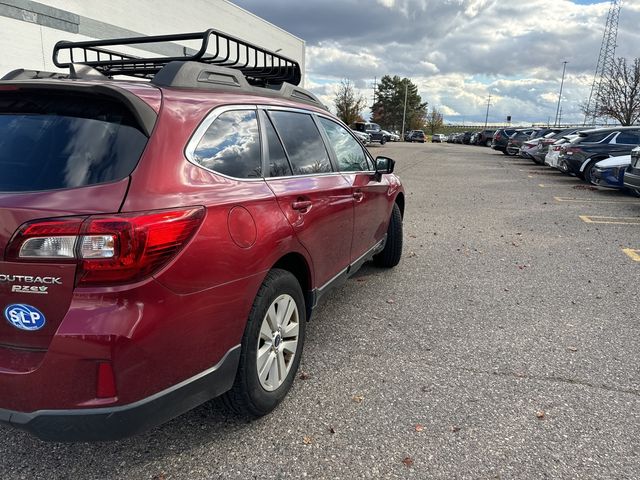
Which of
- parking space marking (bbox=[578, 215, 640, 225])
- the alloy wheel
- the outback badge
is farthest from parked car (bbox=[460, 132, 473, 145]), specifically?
the outback badge

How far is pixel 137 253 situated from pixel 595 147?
1508 cm

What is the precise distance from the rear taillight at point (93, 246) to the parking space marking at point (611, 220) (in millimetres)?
8711

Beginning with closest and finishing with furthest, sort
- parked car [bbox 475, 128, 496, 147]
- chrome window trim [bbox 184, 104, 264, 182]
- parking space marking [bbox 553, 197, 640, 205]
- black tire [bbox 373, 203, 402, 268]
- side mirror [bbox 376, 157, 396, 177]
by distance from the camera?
chrome window trim [bbox 184, 104, 264, 182], side mirror [bbox 376, 157, 396, 177], black tire [bbox 373, 203, 402, 268], parking space marking [bbox 553, 197, 640, 205], parked car [bbox 475, 128, 496, 147]

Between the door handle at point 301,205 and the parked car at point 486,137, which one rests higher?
the door handle at point 301,205

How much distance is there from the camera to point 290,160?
3.06 m

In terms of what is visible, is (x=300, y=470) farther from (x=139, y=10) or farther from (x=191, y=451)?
(x=139, y=10)

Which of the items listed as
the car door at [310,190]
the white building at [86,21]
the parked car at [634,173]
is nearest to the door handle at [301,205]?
the car door at [310,190]

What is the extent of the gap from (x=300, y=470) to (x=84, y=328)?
122 centimetres

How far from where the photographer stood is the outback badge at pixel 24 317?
6.13 ft

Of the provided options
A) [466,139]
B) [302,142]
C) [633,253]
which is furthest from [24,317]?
[466,139]

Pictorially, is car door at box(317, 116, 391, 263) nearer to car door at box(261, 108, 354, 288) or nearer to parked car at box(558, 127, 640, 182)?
car door at box(261, 108, 354, 288)

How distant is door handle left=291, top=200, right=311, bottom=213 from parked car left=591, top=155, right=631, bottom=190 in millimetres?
11369

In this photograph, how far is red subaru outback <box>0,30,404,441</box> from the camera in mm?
1836

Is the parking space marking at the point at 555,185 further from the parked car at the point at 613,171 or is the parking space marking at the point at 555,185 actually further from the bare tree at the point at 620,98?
the bare tree at the point at 620,98
